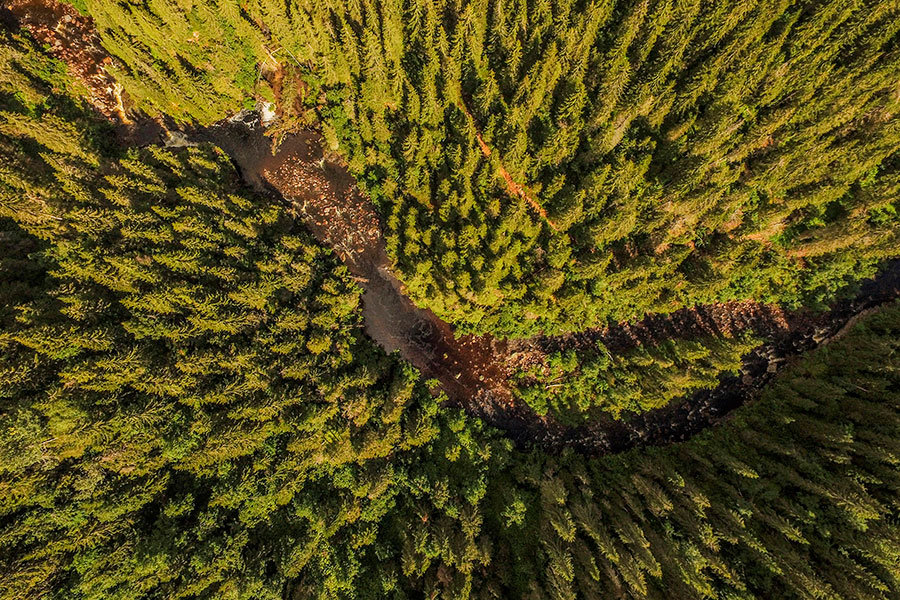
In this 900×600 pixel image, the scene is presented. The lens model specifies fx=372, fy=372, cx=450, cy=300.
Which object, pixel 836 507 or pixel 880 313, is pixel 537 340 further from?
pixel 880 313

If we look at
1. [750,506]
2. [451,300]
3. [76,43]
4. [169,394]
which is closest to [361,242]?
[451,300]

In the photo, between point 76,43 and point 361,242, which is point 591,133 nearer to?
point 361,242

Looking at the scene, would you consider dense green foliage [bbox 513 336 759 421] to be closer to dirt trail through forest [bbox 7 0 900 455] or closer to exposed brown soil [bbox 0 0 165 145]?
dirt trail through forest [bbox 7 0 900 455]

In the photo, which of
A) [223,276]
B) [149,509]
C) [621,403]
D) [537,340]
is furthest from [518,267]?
[149,509]

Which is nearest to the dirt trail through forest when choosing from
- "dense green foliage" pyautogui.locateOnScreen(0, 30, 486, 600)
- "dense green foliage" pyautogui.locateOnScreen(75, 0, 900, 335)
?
"dense green foliage" pyautogui.locateOnScreen(75, 0, 900, 335)

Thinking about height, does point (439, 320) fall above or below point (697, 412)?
above

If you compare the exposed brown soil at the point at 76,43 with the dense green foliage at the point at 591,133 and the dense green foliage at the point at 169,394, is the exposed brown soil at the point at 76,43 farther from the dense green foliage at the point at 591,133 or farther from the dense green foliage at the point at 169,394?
the dense green foliage at the point at 591,133
